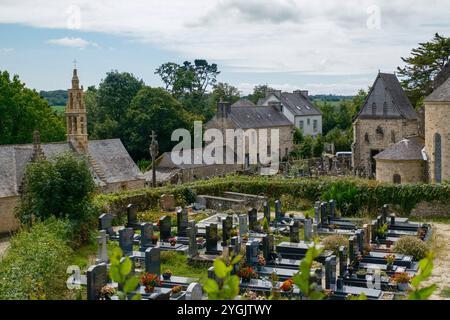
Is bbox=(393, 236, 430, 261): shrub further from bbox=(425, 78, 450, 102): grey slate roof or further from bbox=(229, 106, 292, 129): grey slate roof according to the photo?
bbox=(229, 106, 292, 129): grey slate roof

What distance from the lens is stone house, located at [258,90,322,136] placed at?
234 ft

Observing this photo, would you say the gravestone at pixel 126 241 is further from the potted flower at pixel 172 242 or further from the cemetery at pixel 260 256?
the potted flower at pixel 172 242

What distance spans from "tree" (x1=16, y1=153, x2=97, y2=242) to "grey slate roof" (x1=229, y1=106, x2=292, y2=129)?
34072 mm

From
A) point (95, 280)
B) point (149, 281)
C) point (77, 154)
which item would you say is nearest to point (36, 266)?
point (95, 280)

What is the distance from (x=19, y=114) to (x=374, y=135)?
27.9 metres

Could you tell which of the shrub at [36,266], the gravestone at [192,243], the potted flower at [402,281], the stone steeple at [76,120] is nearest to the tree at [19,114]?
the stone steeple at [76,120]

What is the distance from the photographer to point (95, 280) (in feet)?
46.4

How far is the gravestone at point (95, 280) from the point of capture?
13.9 meters

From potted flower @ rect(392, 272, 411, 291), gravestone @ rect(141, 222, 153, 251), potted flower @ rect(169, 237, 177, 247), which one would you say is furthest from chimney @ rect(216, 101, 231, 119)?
potted flower @ rect(392, 272, 411, 291)

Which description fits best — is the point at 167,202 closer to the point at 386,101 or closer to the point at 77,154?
the point at 77,154

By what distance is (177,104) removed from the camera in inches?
2249

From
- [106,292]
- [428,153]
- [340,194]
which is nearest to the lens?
[106,292]

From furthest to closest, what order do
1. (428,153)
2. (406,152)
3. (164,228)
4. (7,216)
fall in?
(406,152), (428,153), (7,216), (164,228)

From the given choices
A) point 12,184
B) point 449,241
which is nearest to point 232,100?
point 12,184
